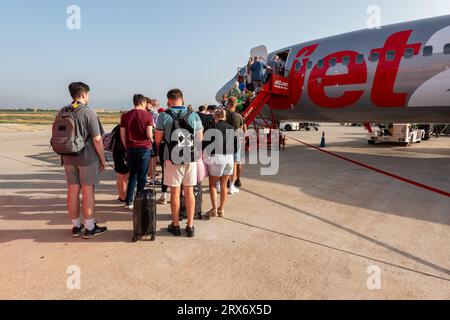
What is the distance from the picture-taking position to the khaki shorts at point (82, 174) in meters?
3.90

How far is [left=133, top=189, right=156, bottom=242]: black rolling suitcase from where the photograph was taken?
3.91m

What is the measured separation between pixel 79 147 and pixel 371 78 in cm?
973

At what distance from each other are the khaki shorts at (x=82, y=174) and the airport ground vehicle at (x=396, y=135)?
17421 millimetres

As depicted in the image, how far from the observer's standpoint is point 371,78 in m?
9.73

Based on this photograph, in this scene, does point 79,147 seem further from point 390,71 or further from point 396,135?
point 396,135

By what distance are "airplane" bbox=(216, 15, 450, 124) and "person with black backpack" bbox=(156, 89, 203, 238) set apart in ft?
24.1

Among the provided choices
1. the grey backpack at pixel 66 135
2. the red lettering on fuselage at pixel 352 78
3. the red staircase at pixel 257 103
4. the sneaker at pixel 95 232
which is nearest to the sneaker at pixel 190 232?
the sneaker at pixel 95 232

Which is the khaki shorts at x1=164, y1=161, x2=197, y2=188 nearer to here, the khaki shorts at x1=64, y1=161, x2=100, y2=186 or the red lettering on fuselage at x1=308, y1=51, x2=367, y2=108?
the khaki shorts at x1=64, y1=161, x2=100, y2=186

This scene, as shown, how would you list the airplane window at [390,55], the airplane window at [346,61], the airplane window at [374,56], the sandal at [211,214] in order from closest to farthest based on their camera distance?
the sandal at [211,214], the airplane window at [390,55], the airplane window at [374,56], the airplane window at [346,61]

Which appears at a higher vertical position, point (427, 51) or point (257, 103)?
point (427, 51)

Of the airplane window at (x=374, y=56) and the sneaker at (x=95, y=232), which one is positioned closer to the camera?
the sneaker at (x=95, y=232)

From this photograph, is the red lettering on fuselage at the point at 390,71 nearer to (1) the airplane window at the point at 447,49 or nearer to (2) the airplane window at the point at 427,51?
(2) the airplane window at the point at 427,51

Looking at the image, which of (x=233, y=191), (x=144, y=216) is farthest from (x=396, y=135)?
(x=144, y=216)
